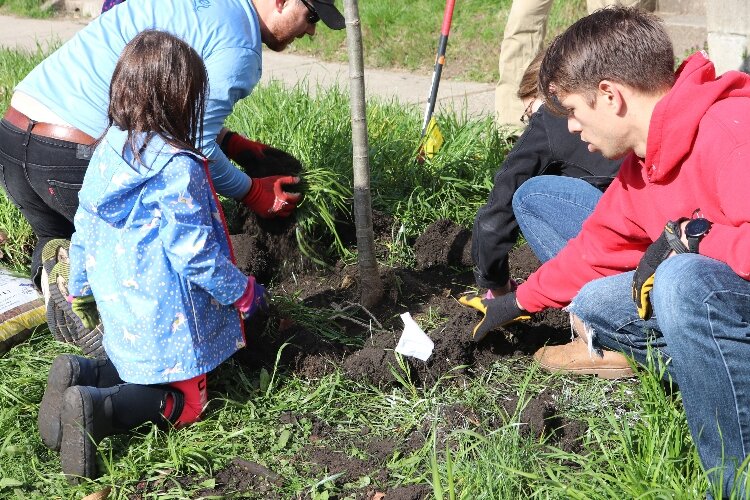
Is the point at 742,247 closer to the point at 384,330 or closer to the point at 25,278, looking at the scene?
the point at 384,330

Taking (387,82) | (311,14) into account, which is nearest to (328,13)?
(311,14)

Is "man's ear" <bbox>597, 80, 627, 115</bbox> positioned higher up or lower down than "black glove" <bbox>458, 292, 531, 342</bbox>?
higher up

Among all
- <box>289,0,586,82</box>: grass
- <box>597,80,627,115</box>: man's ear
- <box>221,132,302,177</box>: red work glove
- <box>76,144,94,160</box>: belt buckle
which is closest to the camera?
<box>597,80,627,115</box>: man's ear

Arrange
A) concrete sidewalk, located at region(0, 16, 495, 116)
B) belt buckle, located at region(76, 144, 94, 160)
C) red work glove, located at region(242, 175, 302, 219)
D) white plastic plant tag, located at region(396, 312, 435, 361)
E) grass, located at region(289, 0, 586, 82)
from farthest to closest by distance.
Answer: grass, located at region(289, 0, 586, 82), concrete sidewalk, located at region(0, 16, 495, 116), red work glove, located at region(242, 175, 302, 219), belt buckle, located at region(76, 144, 94, 160), white plastic plant tag, located at region(396, 312, 435, 361)

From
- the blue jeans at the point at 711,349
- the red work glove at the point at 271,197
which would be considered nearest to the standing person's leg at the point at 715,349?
the blue jeans at the point at 711,349

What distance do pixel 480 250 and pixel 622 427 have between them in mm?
874

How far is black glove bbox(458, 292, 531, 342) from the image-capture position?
2.90 meters

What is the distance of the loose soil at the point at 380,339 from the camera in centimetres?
260

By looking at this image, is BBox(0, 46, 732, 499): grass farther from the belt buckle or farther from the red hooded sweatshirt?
the belt buckle

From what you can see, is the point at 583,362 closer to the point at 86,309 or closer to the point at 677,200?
the point at 677,200

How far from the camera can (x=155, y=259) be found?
2.67m

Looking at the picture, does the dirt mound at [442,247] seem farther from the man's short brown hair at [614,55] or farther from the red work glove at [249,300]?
the man's short brown hair at [614,55]

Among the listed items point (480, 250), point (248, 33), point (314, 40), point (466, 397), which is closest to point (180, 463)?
point (466, 397)


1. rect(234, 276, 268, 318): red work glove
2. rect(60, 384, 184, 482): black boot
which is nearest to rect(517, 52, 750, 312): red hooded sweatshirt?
rect(234, 276, 268, 318): red work glove
